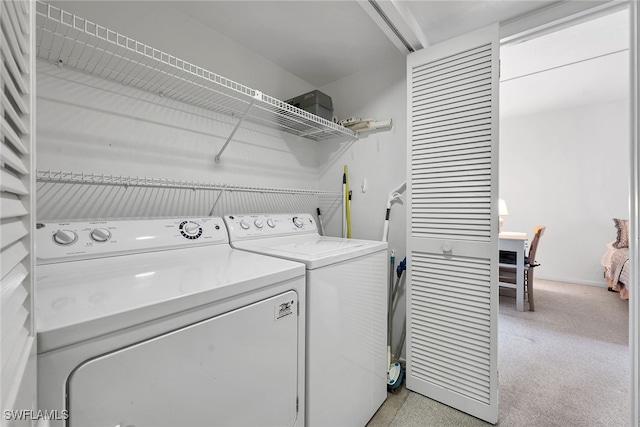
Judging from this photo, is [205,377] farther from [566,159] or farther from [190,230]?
[566,159]

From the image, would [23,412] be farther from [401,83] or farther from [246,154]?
[401,83]

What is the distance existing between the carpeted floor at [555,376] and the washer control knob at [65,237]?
179cm

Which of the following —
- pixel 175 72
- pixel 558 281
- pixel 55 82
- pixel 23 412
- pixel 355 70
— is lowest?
pixel 558 281

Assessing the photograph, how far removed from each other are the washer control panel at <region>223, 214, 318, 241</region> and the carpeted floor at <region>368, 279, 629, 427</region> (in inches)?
51.1

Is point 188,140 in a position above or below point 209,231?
above

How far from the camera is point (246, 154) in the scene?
1.98 m

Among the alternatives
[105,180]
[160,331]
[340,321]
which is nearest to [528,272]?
[340,321]

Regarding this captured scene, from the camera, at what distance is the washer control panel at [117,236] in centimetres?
98

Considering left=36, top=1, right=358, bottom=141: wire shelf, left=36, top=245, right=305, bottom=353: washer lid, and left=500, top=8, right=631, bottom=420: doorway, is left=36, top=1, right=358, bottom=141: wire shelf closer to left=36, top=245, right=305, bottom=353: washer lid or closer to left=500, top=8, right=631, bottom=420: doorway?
left=36, top=245, right=305, bottom=353: washer lid

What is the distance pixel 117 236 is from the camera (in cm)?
114

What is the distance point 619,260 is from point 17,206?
17.4 ft

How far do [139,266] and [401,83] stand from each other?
2.16 meters

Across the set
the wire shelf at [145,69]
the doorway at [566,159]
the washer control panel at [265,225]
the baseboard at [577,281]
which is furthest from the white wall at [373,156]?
the baseboard at [577,281]

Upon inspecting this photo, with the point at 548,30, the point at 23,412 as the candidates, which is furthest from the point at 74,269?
the point at 548,30
